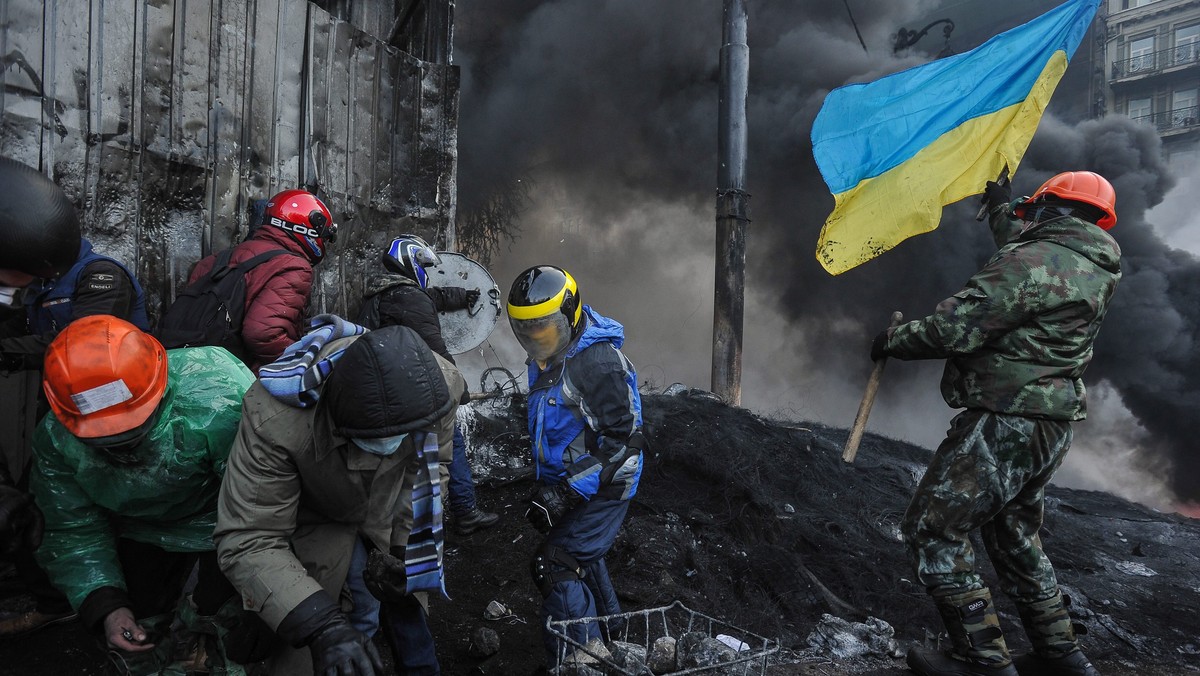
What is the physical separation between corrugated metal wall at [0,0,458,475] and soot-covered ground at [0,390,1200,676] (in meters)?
1.73

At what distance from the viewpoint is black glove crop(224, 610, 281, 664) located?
6.98ft

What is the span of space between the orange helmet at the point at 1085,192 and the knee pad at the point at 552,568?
2.71m

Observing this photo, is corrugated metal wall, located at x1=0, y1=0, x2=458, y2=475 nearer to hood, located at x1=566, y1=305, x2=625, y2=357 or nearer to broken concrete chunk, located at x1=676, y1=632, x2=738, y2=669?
hood, located at x1=566, y1=305, x2=625, y2=357

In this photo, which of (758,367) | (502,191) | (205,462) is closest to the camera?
(205,462)

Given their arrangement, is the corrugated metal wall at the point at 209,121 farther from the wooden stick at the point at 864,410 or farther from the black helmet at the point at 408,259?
the wooden stick at the point at 864,410

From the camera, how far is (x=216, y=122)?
4.05m

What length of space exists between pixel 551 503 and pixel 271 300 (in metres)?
1.66

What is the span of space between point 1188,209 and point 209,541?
32.0 meters

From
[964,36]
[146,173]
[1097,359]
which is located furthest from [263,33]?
[964,36]

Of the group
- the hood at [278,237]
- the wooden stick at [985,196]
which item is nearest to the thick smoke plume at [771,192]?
the hood at [278,237]

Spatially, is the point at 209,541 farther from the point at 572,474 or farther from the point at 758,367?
the point at 758,367

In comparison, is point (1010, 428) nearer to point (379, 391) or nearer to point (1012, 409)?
point (1012, 409)

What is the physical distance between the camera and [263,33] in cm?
429

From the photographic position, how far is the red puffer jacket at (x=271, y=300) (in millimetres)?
3293
